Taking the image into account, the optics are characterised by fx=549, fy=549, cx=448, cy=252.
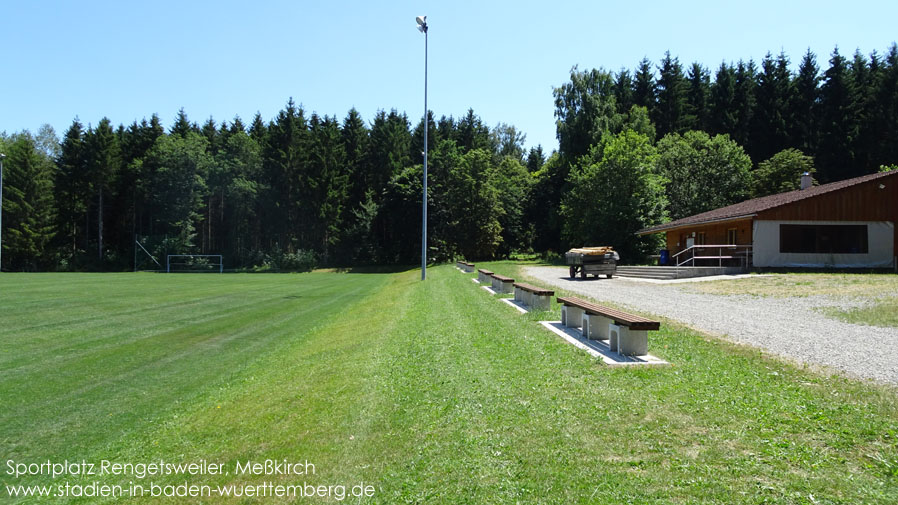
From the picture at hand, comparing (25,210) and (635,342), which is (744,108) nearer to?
(635,342)

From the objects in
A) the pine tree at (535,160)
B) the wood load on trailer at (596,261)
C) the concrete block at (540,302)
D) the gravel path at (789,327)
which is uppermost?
the pine tree at (535,160)

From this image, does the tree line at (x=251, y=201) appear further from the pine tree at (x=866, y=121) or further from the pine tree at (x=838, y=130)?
the pine tree at (x=866, y=121)

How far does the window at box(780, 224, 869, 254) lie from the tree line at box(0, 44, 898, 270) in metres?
24.1

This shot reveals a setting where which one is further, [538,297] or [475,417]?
[538,297]

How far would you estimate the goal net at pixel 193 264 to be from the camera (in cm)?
6222

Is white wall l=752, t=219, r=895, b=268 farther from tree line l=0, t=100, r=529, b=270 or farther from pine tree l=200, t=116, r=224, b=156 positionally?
pine tree l=200, t=116, r=224, b=156

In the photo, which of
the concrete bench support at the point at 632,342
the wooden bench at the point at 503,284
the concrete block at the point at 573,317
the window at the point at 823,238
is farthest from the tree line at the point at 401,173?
the concrete bench support at the point at 632,342

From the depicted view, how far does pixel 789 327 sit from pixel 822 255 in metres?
22.5

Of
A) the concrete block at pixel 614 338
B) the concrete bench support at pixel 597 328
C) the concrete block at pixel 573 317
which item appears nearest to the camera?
the concrete block at pixel 614 338

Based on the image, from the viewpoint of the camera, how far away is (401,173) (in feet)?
212

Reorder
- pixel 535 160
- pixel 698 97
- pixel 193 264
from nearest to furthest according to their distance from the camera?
pixel 193 264 → pixel 698 97 → pixel 535 160

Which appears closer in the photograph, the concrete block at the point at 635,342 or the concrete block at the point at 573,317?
the concrete block at the point at 635,342

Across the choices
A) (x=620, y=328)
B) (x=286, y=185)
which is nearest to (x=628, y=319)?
(x=620, y=328)

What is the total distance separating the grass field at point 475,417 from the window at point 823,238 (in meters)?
23.1
